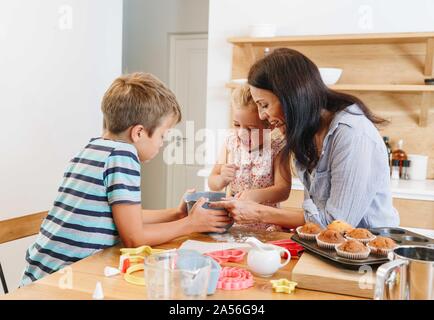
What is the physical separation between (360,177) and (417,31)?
78.2 inches

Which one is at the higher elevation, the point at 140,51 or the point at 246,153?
the point at 140,51

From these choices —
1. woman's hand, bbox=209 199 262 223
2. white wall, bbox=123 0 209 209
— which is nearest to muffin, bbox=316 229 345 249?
woman's hand, bbox=209 199 262 223

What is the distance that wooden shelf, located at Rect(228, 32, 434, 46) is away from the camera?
265cm

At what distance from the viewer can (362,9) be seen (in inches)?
115

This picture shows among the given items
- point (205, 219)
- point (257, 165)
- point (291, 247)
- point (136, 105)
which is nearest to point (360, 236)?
point (291, 247)

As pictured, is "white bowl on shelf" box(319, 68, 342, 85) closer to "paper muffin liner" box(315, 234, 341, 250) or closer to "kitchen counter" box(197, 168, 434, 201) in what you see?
"kitchen counter" box(197, 168, 434, 201)

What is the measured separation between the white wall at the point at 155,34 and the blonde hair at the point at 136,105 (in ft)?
9.93

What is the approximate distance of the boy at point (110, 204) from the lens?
3.83ft

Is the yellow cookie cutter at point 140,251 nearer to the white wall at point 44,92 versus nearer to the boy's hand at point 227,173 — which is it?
the boy's hand at point 227,173

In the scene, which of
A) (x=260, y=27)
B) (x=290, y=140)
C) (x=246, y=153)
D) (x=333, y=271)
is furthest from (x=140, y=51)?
(x=333, y=271)

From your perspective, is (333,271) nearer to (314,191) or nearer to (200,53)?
(314,191)

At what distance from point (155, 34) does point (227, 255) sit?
3588 millimetres

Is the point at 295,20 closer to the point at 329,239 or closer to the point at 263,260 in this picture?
the point at 329,239

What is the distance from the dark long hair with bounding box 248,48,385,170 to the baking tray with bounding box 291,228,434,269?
1.10 ft
